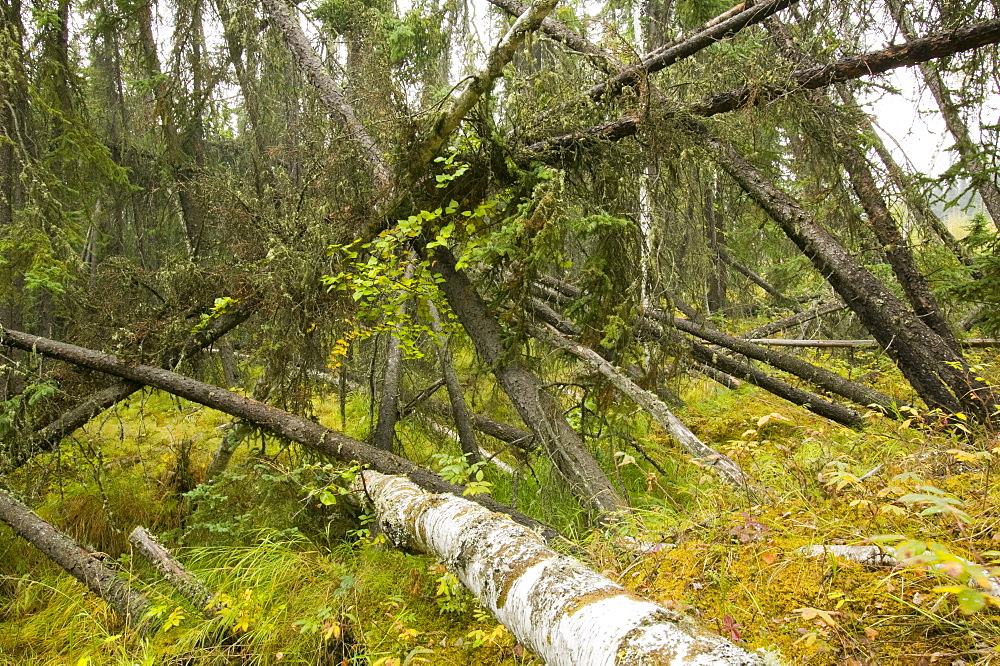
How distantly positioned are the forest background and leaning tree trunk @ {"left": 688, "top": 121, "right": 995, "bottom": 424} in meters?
0.02

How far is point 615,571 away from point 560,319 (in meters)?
2.63

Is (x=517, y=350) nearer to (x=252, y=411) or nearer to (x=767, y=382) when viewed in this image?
(x=252, y=411)

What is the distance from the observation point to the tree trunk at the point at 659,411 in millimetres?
3068

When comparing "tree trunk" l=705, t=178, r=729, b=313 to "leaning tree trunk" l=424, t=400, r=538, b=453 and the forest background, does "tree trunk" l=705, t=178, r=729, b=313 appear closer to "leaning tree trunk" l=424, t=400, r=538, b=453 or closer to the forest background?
the forest background

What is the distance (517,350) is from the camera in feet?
13.8

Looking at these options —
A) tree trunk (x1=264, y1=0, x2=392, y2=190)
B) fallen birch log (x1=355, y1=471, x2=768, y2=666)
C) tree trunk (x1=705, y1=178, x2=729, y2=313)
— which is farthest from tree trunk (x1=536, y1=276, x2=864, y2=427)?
tree trunk (x1=705, y1=178, x2=729, y2=313)

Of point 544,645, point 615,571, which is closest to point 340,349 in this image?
point 615,571

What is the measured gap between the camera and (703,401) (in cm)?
771

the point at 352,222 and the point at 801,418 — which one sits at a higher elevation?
the point at 352,222

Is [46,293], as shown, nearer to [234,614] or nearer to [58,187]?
[58,187]

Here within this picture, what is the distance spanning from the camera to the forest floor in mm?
1882

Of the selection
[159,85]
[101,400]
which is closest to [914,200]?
[101,400]

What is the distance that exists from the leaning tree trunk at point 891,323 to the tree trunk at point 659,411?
6.32 feet

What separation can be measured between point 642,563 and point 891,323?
3.02 m
